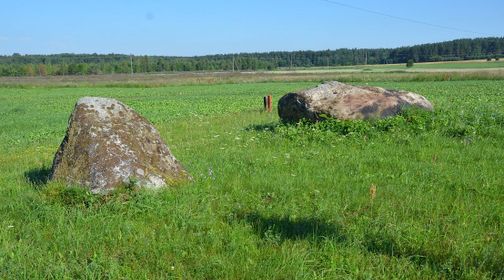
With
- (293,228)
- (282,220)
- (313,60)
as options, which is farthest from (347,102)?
(313,60)

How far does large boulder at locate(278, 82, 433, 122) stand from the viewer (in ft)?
36.2

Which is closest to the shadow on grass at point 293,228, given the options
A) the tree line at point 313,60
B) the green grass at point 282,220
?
the green grass at point 282,220

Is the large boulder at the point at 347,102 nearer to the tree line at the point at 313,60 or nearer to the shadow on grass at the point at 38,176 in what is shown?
the shadow on grass at the point at 38,176

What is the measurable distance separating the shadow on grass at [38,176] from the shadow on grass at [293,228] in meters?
3.64

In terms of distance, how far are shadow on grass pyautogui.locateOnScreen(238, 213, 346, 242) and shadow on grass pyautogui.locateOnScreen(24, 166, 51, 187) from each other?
11.9 ft

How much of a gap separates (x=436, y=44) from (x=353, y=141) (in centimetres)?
13778

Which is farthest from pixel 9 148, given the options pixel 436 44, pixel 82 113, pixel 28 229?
pixel 436 44

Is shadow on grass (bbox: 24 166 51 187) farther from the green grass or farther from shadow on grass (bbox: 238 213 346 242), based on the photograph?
shadow on grass (bbox: 238 213 346 242)

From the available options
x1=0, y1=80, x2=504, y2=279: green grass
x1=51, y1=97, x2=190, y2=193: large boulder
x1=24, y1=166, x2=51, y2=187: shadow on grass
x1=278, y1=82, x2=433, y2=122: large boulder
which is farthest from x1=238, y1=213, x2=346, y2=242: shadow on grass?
x1=278, y1=82, x2=433, y2=122: large boulder

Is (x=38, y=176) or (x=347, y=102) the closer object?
(x=38, y=176)

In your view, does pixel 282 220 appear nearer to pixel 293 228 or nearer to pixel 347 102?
pixel 293 228

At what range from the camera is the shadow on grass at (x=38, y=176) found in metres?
6.95

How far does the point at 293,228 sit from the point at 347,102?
7.20 m

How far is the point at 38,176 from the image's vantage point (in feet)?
25.1
